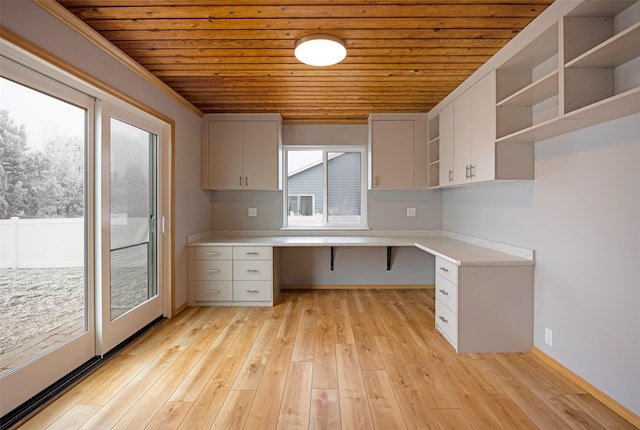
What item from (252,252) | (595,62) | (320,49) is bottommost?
(252,252)

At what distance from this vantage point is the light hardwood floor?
5.58 ft

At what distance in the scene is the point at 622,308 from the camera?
1.75 m

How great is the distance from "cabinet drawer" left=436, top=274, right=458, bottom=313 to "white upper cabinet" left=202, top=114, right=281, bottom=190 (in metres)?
2.21

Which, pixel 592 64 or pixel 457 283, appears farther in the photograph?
pixel 457 283

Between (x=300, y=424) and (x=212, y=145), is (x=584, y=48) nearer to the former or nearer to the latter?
(x=300, y=424)

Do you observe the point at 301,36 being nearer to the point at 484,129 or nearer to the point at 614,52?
the point at 484,129

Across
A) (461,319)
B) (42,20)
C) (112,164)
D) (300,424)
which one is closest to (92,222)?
(112,164)

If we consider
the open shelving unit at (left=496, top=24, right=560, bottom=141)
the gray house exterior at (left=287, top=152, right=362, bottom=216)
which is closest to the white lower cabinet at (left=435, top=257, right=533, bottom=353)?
the open shelving unit at (left=496, top=24, right=560, bottom=141)

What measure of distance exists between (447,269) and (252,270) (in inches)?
80.8

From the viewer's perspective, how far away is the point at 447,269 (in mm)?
2705

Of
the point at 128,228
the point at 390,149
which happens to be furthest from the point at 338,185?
the point at 128,228

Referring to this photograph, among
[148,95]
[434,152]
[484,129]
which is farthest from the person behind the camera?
[434,152]

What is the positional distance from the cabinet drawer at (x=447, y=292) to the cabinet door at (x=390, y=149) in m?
1.52

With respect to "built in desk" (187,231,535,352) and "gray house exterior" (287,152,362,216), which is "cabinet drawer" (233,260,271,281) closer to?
"built in desk" (187,231,535,352)
